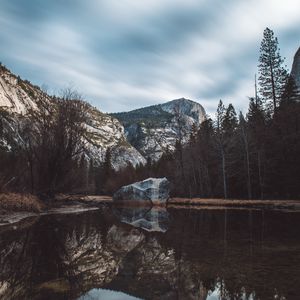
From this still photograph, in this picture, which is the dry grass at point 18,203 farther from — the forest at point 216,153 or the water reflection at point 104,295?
the water reflection at point 104,295

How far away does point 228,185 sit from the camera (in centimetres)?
4834

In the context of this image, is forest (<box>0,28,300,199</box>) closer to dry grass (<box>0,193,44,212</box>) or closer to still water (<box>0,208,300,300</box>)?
dry grass (<box>0,193,44,212</box>)

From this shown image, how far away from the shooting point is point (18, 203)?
1922cm

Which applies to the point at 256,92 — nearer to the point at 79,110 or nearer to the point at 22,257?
the point at 79,110

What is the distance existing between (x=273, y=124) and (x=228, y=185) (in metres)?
10.5

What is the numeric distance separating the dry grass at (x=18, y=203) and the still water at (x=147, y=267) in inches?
262

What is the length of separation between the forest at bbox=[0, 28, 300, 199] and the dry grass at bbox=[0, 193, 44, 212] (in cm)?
92

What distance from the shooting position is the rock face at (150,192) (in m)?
43.6

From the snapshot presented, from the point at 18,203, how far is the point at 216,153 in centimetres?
3190

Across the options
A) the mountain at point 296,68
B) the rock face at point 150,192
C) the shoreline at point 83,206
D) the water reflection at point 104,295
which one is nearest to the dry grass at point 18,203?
the shoreline at point 83,206

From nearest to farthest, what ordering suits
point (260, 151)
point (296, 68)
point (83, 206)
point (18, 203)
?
point (18, 203) → point (83, 206) → point (260, 151) → point (296, 68)

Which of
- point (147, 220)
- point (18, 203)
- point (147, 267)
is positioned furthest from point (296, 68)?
point (147, 267)

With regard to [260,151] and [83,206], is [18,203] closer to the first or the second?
[83,206]

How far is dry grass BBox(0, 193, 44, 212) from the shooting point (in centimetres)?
1817
